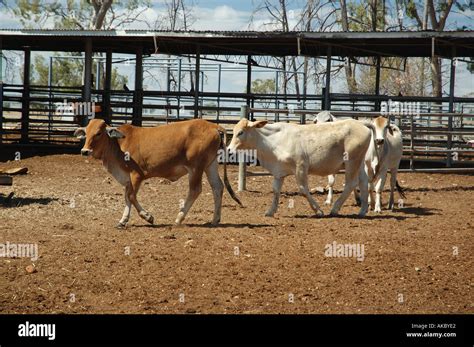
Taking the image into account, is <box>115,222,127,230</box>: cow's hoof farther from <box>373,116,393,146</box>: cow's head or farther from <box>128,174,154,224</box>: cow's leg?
<box>373,116,393,146</box>: cow's head

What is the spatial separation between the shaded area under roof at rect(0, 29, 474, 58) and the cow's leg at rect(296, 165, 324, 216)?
8.35 m

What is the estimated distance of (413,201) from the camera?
53.0 feet

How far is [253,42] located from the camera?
2334cm

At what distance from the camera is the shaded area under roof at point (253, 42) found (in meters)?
21.2

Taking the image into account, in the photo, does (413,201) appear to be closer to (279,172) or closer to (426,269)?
(279,172)

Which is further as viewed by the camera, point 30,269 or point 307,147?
point 307,147

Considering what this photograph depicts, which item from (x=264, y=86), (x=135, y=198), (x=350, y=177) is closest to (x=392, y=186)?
(x=350, y=177)

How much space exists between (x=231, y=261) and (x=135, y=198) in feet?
9.31

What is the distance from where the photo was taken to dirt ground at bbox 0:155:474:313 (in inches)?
322

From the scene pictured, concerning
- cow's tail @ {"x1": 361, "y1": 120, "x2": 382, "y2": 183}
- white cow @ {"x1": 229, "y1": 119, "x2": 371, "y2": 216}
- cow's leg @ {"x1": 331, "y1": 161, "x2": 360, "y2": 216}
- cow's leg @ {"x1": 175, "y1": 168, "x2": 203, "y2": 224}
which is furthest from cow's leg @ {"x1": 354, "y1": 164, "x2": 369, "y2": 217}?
cow's leg @ {"x1": 175, "y1": 168, "x2": 203, "y2": 224}

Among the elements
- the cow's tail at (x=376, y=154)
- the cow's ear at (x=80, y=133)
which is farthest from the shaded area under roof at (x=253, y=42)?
the cow's ear at (x=80, y=133)

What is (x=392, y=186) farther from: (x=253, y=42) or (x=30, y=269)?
(x=253, y=42)

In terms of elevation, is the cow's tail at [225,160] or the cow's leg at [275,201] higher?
the cow's tail at [225,160]

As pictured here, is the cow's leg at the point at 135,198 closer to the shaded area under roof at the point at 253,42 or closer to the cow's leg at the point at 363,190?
the cow's leg at the point at 363,190
